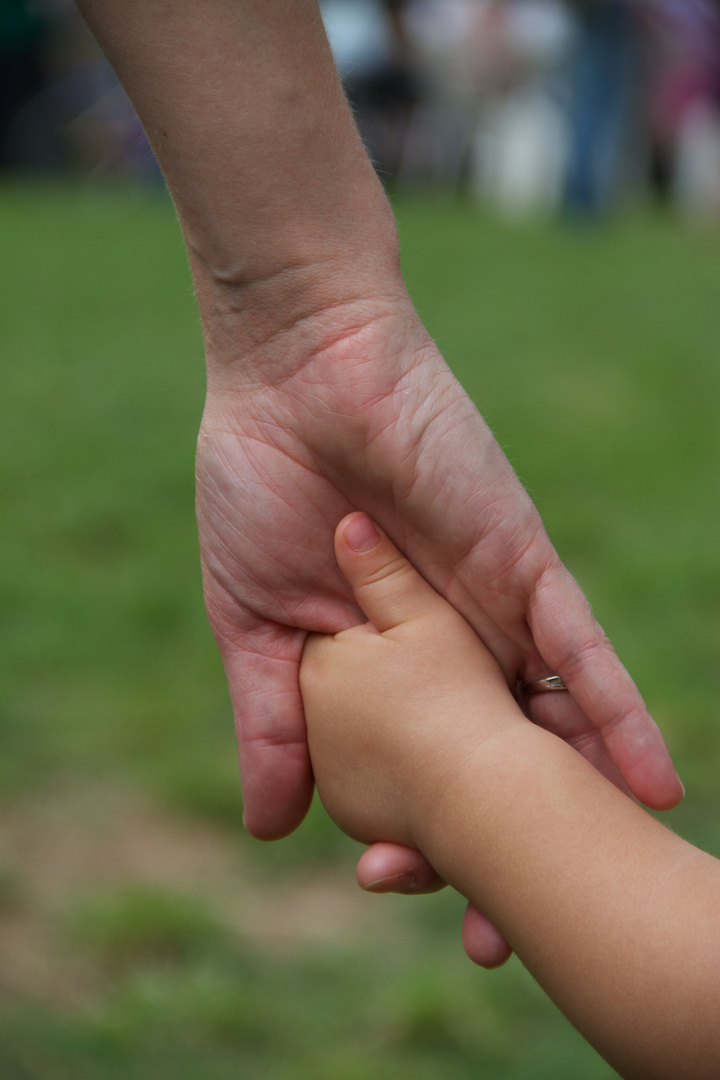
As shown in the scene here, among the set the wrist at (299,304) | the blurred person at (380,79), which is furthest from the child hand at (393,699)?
the blurred person at (380,79)

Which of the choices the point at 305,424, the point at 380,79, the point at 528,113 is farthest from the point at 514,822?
the point at 380,79

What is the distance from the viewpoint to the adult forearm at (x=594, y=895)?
1029 millimetres

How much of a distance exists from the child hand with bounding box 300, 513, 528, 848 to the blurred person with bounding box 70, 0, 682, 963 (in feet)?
0.13

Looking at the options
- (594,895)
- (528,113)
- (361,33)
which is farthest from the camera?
(361,33)

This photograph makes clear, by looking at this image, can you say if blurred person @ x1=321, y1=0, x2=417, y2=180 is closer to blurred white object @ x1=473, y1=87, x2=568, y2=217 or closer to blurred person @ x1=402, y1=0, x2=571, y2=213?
blurred person @ x1=402, y1=0, x2=571, y2=213

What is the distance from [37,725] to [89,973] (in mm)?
633

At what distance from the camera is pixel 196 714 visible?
89.9 inches

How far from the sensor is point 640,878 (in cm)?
108

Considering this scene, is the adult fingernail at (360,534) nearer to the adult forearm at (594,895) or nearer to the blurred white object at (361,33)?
the adult forearm at (594,895)

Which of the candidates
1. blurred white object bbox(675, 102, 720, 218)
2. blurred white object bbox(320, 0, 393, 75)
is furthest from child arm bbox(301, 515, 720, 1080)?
blurred white object bbox(320, 0, 393, 75)

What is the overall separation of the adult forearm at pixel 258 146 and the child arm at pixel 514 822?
291 millimetres

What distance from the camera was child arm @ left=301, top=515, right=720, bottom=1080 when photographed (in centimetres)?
104

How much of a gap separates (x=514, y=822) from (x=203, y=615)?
5.34 ft

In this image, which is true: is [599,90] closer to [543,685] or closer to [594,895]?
[543,685]
